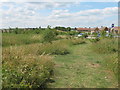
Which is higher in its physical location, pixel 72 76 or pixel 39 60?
pixel 39 60

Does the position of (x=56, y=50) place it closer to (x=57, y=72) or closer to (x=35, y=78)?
(x=57, y=72)

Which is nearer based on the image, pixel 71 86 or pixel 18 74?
pixel 18 74

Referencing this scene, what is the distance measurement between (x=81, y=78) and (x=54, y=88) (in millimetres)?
1093

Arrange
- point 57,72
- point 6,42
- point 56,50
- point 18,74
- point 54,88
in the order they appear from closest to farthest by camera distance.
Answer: point 18,74, point 54,88, point 57,72, point 56,50, point 6,42

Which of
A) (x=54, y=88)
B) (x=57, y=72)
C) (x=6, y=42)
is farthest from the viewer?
(x=6, y=42)

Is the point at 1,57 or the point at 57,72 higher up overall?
the point at 1,57

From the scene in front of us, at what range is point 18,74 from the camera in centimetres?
358

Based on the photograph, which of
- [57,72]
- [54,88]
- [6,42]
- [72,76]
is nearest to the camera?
[54,88]

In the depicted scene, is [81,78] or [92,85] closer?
[92,85]

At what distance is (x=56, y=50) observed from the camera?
950cm

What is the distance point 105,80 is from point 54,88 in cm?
162

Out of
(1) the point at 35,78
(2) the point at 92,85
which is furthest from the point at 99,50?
(1) the point at 35,78

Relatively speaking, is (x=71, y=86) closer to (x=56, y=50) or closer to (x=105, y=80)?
(x=105, y=80)

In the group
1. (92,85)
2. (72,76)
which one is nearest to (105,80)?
(92,85)
